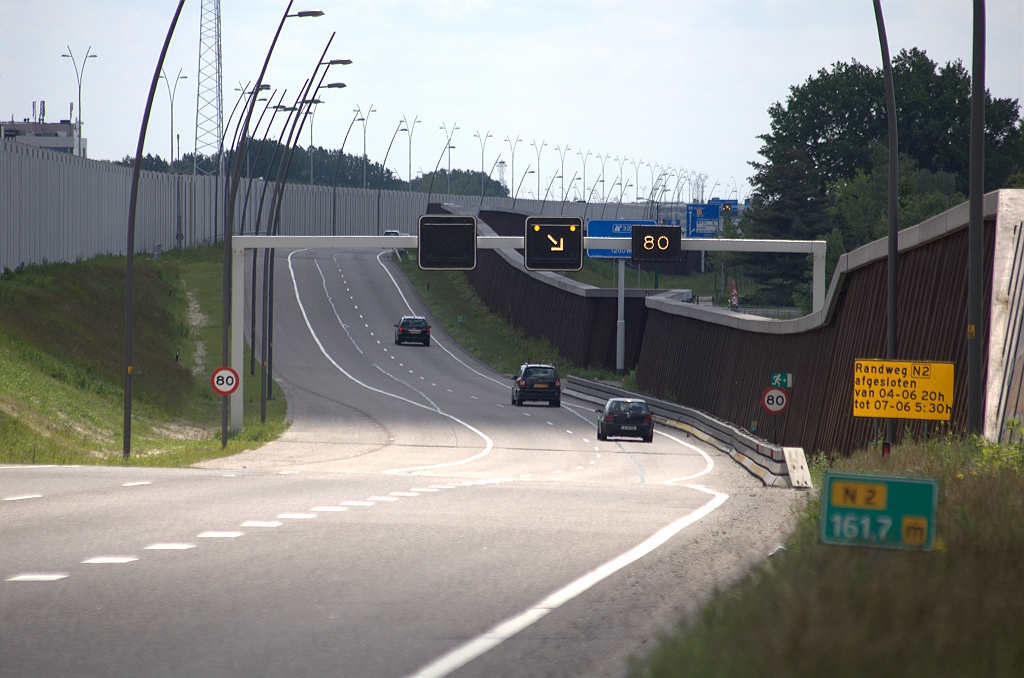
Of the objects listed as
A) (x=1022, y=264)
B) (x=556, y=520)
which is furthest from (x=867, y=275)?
(x=556, y=520)

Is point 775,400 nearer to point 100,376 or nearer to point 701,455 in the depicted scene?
point 701,455

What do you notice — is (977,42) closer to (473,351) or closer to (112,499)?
(112,499)

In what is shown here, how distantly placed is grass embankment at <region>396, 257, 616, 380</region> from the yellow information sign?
155 feet

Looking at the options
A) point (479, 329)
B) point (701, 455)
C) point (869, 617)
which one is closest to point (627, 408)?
point (701, 455)

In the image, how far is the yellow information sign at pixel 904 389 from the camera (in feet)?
62.2

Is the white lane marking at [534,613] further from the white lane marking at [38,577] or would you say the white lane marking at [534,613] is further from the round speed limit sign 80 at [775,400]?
the round speed limit sign 80 at [775,400]

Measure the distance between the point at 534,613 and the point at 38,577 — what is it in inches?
147

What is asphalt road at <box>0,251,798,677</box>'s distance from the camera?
7039mm

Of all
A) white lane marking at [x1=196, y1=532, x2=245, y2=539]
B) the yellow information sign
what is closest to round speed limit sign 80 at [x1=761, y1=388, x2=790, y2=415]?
the yellow information sign

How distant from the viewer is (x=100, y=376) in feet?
141

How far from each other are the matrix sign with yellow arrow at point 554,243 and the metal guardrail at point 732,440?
7.06 m

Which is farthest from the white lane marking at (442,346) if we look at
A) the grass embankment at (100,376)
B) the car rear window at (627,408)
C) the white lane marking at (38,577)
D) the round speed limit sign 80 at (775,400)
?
the white lane marking at (38,577)

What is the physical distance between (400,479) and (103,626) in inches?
489

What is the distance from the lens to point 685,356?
171ft
